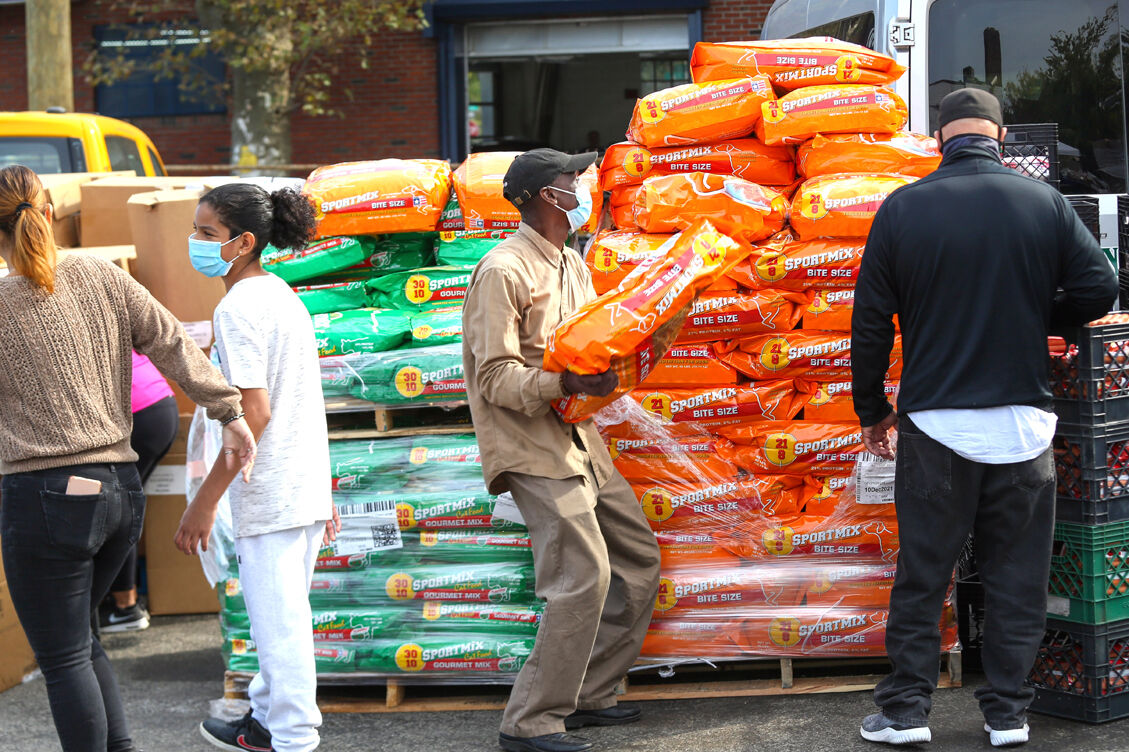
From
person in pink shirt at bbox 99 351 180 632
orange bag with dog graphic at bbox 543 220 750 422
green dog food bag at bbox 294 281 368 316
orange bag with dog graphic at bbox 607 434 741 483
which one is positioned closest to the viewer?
orange bag with dog graphic at bbox 543 220 750 422

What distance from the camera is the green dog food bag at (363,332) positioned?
171 inches

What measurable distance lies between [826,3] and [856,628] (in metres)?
3.25

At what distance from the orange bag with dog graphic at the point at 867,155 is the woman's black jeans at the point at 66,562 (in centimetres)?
254

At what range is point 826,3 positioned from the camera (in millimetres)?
5855

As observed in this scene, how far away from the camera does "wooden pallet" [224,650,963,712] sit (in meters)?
4.11

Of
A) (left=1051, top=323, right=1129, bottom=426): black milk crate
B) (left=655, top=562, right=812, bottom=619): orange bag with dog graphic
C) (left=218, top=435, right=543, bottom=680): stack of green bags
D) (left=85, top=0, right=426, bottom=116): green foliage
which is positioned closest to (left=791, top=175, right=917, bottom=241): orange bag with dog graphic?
(left=1051, top=323, right=1129, bottom=426): black milk crate

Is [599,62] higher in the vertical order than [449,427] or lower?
higher

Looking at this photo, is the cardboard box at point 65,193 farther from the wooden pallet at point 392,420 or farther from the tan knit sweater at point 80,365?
the tan knit sweater at point 80,365

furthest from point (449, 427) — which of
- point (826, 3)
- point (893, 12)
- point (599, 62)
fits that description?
point (599, 62)

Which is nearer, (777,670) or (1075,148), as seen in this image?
(777,670)

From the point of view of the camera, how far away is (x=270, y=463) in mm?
3398

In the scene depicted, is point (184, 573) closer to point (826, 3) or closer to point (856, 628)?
point (856, 628)

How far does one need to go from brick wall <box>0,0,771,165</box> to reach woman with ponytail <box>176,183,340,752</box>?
36.6ft

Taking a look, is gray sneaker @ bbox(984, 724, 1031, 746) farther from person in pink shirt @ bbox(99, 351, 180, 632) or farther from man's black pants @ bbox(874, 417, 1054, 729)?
person in pink shirt @ bbox(99, 351, 180, 632)
